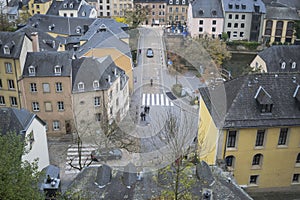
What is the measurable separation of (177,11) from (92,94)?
64698 mm

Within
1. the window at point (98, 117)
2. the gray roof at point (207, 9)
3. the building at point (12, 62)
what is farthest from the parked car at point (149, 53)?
the building at point (12, 62)

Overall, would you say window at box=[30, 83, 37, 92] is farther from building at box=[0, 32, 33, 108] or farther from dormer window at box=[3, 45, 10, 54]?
dormer window at box=[3, 45, 10, 54]

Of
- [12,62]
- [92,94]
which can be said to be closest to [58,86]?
[92,94]

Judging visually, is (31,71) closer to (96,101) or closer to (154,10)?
(96,101)

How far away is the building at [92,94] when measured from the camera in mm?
45438

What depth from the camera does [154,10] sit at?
10406 cm

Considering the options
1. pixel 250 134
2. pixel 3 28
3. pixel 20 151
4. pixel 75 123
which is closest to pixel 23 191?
pixel 20 151

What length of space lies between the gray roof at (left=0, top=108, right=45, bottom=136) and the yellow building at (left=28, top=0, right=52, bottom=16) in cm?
6833

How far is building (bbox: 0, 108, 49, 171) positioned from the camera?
111ft

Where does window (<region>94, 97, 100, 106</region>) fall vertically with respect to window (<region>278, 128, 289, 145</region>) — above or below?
below

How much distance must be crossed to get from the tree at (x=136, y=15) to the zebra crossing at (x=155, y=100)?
116 ft

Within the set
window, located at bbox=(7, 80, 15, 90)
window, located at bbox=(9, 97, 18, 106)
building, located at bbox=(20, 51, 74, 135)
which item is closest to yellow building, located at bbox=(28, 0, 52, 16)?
building, located at bbox=(20, 51, 74, 135)

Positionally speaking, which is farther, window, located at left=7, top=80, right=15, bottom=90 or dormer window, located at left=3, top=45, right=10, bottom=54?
window, located at left=7, top=80, right=15, bottom=90

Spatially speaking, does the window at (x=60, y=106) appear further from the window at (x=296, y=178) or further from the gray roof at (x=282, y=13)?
the gray roof at (x=282, y=13)
